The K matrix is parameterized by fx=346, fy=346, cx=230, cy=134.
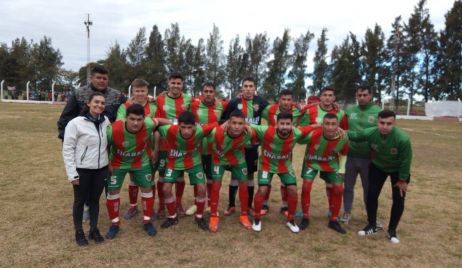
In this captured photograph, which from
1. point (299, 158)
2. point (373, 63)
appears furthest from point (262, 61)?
point (299, 158)

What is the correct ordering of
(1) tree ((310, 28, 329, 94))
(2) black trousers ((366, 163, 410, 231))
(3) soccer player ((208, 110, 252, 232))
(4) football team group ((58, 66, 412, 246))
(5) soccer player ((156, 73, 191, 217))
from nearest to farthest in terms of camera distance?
(4) football team group ((58, 66, 412, 246)) < (2) black trousers ((366, 163, 410, 231)) < (3) soccer player ((208, 110, 252, 232)) < (5) soccer player ((156, 73, 191, 217)) < (1) tree ((310, 28, 329, 94))

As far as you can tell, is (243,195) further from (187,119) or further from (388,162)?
(388,162)

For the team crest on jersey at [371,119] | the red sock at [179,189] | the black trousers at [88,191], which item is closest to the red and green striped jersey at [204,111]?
the red sock at [179,189]

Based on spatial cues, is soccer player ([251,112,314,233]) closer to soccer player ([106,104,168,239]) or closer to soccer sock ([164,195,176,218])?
soccer sock ([164,195,176,218])

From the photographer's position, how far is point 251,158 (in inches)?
217

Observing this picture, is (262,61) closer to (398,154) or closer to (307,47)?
(307,47)

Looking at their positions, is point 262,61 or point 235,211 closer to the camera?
point 235,211

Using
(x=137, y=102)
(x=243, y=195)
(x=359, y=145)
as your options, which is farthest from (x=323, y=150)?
(x=137, y=102)

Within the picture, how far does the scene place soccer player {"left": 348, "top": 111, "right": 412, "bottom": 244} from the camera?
4391 millimetres

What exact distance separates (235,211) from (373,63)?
49.3 meters

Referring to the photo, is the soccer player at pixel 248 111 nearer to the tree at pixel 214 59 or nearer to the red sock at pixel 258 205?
the red sock at pixel 258 205

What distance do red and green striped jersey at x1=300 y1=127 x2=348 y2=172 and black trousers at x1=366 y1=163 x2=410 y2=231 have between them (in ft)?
1.58

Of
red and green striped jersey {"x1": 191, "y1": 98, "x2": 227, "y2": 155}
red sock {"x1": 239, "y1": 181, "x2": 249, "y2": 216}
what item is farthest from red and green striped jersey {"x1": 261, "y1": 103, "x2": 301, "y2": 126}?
red sock {"x1": 239, "y1": 181, "x2": 249, "y2": 216}

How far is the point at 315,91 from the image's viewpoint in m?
54.3
